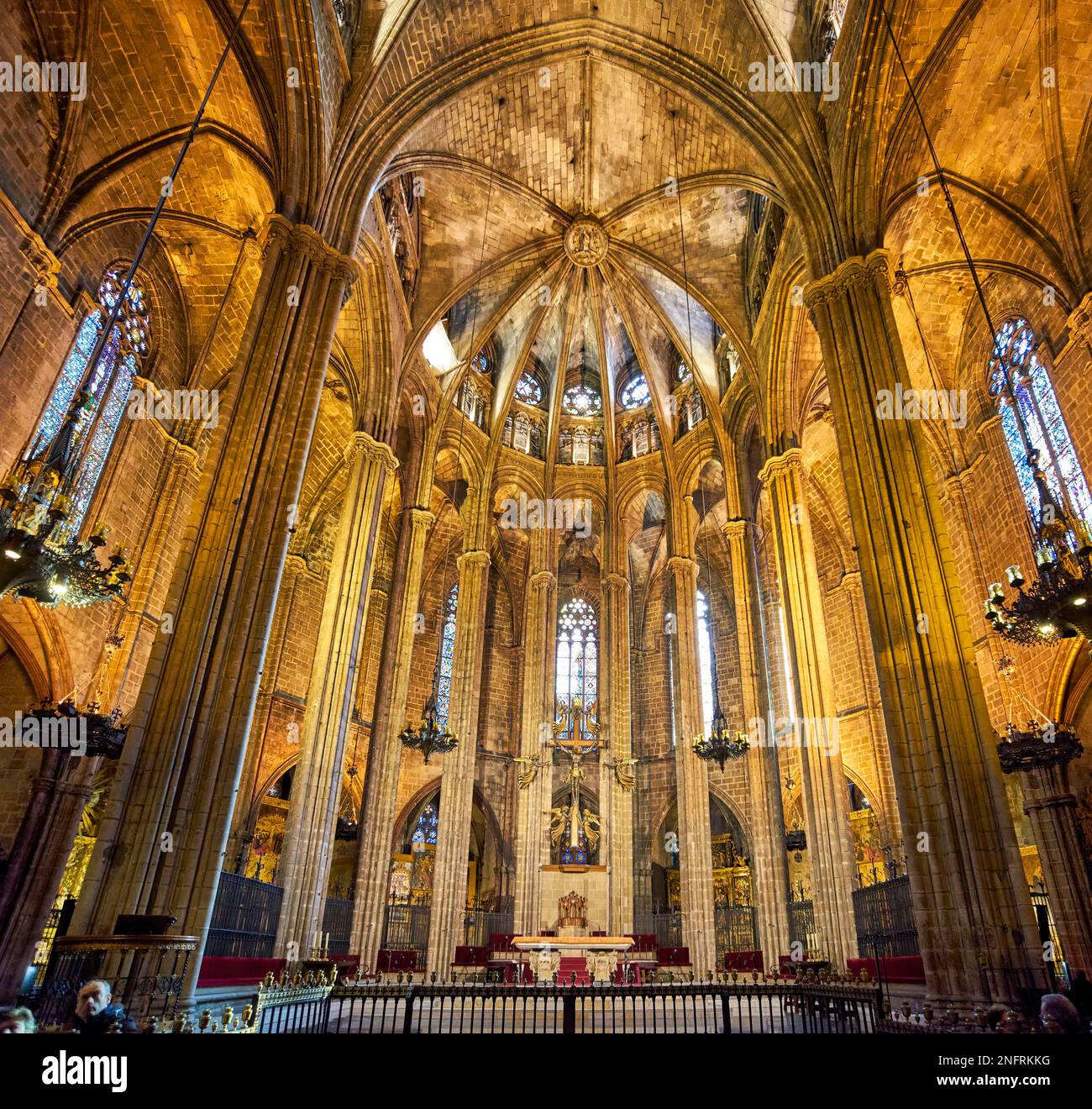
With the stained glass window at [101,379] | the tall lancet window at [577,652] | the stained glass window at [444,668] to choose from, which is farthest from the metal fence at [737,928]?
the stained glass window at [101,379]

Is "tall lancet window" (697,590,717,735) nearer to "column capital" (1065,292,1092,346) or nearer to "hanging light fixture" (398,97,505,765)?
"hanging light fixture" (398,97,505,765)

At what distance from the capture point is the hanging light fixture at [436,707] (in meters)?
15.3

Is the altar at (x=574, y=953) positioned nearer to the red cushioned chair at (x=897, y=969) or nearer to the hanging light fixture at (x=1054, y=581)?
the red cushioned chair at (x=897, y=969)

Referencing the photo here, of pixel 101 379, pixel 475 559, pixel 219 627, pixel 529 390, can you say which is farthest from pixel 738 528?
pixel 101 379

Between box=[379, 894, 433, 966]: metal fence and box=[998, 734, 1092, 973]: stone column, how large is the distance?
13.5 m

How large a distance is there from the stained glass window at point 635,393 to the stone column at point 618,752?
21.4 ft

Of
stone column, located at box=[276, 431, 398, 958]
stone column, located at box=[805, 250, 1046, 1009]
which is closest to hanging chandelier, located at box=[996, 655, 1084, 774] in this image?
stone column, located at box=[805, 250, 1046, 1009]

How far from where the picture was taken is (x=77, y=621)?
14344 millimetres

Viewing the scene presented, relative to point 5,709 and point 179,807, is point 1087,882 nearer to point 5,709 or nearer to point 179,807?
point 179,807

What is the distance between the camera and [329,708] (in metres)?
13.8

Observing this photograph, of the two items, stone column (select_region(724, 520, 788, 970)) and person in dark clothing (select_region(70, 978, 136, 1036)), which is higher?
stone column (select_region(724, 520, 788, 970))

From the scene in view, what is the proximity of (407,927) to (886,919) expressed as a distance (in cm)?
1194

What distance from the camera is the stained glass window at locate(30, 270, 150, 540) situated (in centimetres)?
1341

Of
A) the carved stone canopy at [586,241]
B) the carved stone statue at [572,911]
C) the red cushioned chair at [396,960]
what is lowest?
the red cushioned chair at [396,960]
